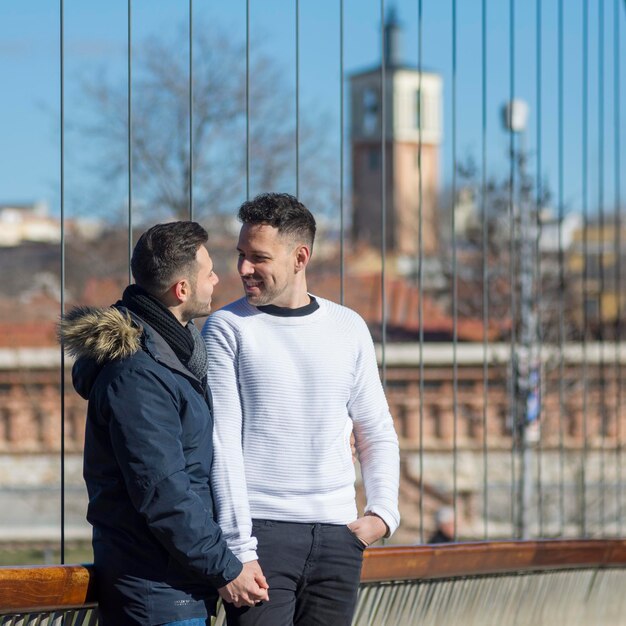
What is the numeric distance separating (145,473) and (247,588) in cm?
35

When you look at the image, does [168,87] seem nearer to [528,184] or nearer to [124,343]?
[528,184]

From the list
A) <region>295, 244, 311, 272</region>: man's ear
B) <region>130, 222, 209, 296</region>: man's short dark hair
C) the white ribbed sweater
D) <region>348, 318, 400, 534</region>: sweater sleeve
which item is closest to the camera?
<region>130, 222, 209, 296</region>: man's short dark hair

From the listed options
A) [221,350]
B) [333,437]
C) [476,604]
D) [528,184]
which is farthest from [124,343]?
[528,184]

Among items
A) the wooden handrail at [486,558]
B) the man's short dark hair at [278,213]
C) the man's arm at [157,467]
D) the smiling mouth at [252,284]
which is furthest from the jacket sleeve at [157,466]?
the wooden handrail at [486,558]

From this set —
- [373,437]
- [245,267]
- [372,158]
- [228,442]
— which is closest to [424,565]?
[373,437]

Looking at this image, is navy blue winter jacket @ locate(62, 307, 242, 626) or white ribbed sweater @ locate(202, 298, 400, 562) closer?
navy blue winter jacket @ locate(62, 307, 242, 626)

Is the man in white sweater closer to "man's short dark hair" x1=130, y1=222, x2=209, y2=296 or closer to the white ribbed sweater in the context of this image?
the white ribbed sweater

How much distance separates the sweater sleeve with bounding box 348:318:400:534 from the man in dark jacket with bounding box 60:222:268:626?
42 centimetres

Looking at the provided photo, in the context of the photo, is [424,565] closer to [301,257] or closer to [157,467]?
[301,257]

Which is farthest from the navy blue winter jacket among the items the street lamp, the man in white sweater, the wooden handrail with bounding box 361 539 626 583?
the street lamp

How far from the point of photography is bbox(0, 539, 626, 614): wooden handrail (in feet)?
8.96

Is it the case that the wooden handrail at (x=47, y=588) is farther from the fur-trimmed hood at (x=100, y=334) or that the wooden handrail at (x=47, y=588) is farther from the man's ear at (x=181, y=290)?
the man's ear at (x=181, y=290)

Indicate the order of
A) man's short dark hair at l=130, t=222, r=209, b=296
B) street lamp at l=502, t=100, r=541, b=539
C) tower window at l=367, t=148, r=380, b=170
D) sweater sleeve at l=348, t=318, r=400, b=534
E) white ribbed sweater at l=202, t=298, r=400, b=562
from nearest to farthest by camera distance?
man's short dark hair at l=130, t=222, r=209, b=296
white ribbed sweater at l=202, t=298, r=400, b=562
sweater sleeve at l=348, t=318, r=400, b=534
street lamp at l=502, t=100, r=541, b=539
tower window at l=367, t=148, r=380, b=170

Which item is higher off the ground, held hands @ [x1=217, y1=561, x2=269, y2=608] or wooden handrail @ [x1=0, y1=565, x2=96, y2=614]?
held hands @ [x1=217, y1=561, x2=269, y2=608]
